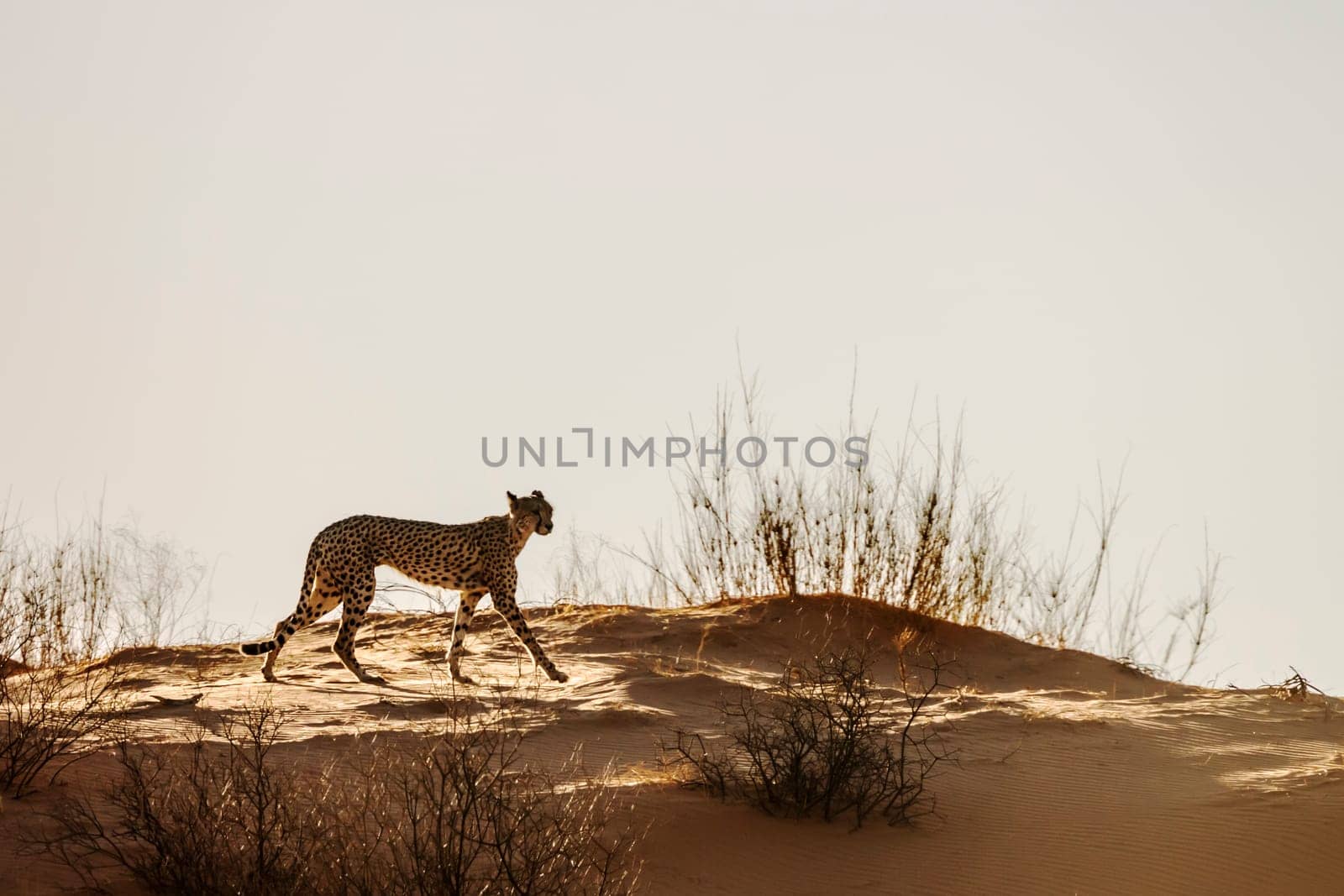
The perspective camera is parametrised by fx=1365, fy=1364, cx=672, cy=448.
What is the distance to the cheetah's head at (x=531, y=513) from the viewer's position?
11180 millimetres

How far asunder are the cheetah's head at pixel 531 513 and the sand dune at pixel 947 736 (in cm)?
106

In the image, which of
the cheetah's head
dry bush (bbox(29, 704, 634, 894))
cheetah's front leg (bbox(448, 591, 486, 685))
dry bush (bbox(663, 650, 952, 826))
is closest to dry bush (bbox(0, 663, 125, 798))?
dry bush (bbox(29, 704, 634, 894))

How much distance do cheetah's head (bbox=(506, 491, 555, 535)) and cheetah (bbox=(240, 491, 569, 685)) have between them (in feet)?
0.36

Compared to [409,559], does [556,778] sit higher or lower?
lower

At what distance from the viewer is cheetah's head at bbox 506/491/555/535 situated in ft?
36.7

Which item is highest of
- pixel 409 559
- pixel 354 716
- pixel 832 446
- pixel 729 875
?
pixel 832 446

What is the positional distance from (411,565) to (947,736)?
4441 mm

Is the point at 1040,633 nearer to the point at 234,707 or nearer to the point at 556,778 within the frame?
the point at 556,778

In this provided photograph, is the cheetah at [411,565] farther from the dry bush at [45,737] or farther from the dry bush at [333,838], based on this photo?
the dry bush at [333,838]

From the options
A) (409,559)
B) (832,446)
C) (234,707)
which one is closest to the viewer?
(234,707)

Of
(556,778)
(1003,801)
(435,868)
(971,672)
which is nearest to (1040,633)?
(971,672)

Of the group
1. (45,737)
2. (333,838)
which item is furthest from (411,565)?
(333,838)

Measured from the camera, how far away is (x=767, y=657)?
38.0ft

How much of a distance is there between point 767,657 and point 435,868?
6.18 m
